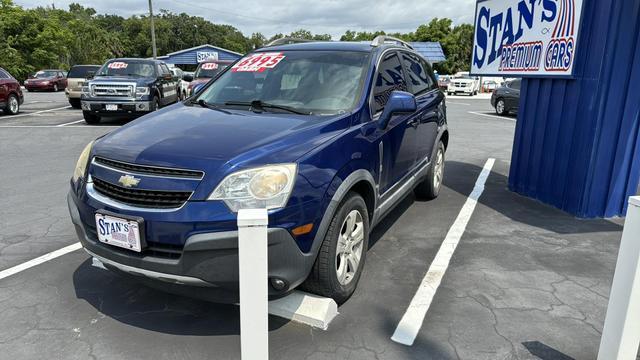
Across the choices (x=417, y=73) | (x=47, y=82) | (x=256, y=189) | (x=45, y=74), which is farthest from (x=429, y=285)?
(x=45, y=74)

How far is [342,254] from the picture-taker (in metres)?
3.22

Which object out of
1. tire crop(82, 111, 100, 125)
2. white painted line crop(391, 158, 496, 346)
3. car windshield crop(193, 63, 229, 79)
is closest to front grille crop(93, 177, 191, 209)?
white painted line crop(391, 158, 496, 346)

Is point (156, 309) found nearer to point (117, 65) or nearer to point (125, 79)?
point (125, 79)

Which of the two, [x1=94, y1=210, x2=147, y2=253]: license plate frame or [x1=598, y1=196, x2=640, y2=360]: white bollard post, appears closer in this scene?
[x1=598, y1=196, x2=640, y2=360]: white bollard post

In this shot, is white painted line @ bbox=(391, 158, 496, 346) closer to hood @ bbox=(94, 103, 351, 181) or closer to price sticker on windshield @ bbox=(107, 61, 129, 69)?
hood @ bbox=(94, 103, 351, 181)

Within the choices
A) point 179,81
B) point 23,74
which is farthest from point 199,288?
point 23,74

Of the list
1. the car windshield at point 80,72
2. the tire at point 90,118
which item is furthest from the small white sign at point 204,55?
the tire at point 90,118

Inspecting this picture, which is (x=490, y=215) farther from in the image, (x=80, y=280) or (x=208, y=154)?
(x=80, y=280)

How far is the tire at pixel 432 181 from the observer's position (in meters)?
5.65

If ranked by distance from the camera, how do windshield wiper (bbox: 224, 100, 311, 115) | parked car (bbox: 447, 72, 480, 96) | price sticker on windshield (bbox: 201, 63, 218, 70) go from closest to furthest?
windshield wiper (bbox: 224, 100, 311, 115) < price sticker on windshield (bbox: 201, 63, 218, 70) < parked car (bbox: 447, 72, 480, 96)

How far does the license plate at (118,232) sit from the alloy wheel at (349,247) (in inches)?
49.0

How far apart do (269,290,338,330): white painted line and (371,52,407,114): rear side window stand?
1.52 metres

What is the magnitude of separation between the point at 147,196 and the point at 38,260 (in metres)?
2.04

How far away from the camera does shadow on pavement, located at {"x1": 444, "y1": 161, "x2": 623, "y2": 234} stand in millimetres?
4973
